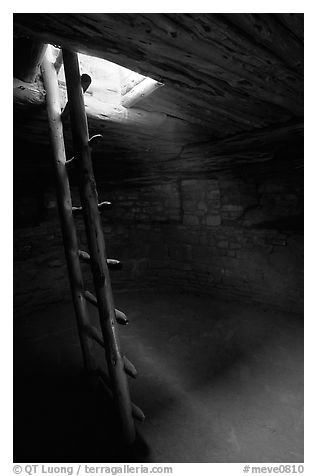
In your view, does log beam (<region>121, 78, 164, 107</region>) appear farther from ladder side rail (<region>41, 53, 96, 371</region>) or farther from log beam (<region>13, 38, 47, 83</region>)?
log beam (<region>13, 38, 47, 83</region>)

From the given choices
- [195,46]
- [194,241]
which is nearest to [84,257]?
[195,46]

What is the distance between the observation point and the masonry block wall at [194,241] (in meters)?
4.01

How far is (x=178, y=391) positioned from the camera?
2596mm

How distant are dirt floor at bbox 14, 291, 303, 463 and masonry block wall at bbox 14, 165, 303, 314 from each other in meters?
0.51

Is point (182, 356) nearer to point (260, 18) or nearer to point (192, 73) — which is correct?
point (192, 73)

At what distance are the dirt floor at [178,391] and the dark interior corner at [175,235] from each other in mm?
15

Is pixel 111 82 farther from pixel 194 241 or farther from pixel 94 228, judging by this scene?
pixel 194 241

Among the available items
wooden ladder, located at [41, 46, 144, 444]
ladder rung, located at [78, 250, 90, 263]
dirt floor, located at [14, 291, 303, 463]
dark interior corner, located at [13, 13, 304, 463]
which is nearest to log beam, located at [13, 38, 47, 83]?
dark interior corner, located at [13, 13, 304, 463]

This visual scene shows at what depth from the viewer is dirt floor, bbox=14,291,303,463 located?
195 cm

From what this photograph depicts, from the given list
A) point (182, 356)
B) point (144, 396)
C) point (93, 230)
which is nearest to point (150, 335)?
point (182, 356)

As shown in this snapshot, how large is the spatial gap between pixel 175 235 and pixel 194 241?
1.24 feet

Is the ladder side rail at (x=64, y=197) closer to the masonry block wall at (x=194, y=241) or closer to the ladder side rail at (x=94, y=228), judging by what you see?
the ladder side rail at (x=94, y=228)

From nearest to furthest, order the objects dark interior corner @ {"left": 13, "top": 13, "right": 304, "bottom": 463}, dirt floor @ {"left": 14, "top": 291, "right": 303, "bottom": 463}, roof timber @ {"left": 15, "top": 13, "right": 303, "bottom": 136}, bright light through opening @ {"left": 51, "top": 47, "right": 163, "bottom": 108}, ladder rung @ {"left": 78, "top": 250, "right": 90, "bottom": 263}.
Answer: roof timber @ {"left": 15, "top": 13, "right": 303, "bottom": 136}
dark interior corner @ {"left": 13, "top": 13, "right": 304, "bottom": 463}
dirt floor @ {"left": 14, "top": 291, "right": 303, "bottom": 463}
ladder rung @ {"left": 78, "top": 250, "right": 90, "bottom": 263}
bright light through opening @ {"left": 51, "top": 47, "right": 163, "bottom": 108}

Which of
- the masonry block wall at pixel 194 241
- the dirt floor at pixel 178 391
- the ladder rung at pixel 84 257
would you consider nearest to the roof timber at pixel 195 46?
the ladder rung at pixel 84 257
